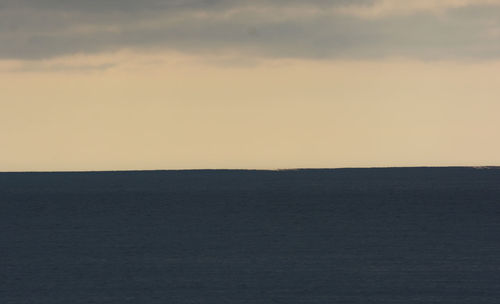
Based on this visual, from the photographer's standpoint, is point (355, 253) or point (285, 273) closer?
point (285, 273)

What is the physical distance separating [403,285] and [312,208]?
178 feet

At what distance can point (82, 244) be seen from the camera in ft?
161

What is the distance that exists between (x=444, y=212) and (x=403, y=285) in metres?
47.5

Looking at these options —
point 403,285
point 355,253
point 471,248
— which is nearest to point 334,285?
point 403,285

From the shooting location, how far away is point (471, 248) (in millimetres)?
45875

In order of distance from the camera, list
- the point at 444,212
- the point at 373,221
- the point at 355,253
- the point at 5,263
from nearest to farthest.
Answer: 1. the point at 5,263
2. the point at 355,253
3. the point at 373,221
4. the point at 444,212

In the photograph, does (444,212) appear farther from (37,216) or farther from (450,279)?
(450,279)

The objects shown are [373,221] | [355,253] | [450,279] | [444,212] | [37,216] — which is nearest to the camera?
[450,279]

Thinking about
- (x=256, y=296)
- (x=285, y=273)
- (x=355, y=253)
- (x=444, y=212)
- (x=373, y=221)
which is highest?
(x=444, y=212)

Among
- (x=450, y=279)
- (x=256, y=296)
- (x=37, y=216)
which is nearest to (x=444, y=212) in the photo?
(x=37, y=216)

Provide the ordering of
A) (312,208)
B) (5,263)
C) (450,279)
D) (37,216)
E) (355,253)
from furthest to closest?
(312,208)
(37,216)
(355,253)
(5,263)
(450,279)

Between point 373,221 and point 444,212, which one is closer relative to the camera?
point 373,221

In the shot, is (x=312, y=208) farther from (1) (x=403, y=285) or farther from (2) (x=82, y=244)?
(1) (x=403, y=285)

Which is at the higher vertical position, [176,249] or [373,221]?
[373,221]
